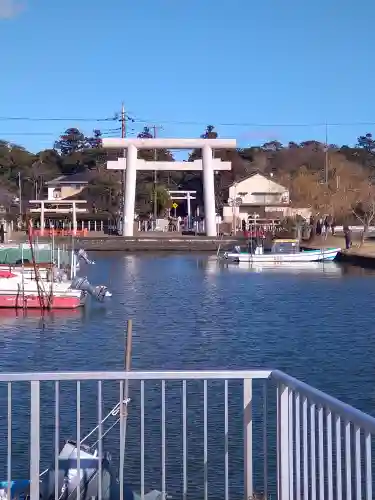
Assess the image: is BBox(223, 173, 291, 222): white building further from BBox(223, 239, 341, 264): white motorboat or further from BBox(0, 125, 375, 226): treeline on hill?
BBox(223, 239, 341, 264): white motorboat

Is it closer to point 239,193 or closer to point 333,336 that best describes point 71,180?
point 239,193

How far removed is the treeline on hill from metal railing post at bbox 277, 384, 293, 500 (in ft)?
165

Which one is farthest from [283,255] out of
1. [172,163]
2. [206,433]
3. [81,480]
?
Answer: [206,433]

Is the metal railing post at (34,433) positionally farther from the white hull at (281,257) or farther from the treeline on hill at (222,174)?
the treeline on hill at (222,174)

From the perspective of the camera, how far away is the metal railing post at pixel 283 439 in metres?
4.75

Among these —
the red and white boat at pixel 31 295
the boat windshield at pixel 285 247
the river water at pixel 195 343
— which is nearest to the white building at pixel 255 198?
the boat windshield at pixel 285 247

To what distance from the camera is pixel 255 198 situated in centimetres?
8394

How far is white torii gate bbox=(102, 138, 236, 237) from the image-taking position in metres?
60.5

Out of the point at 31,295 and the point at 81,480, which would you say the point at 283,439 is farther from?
the point at 31,295

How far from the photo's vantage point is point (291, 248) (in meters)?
48.8

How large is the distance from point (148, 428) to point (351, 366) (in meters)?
6.42

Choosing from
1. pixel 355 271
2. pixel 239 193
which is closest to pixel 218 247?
pixel 355 271

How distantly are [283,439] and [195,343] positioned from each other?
15.6 metres

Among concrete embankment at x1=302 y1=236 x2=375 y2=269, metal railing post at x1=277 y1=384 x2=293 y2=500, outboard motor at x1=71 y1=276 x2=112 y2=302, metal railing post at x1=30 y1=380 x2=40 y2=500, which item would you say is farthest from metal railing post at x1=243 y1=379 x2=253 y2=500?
concrete embankment at x1=302 y1=236 x2=375 y2=269
